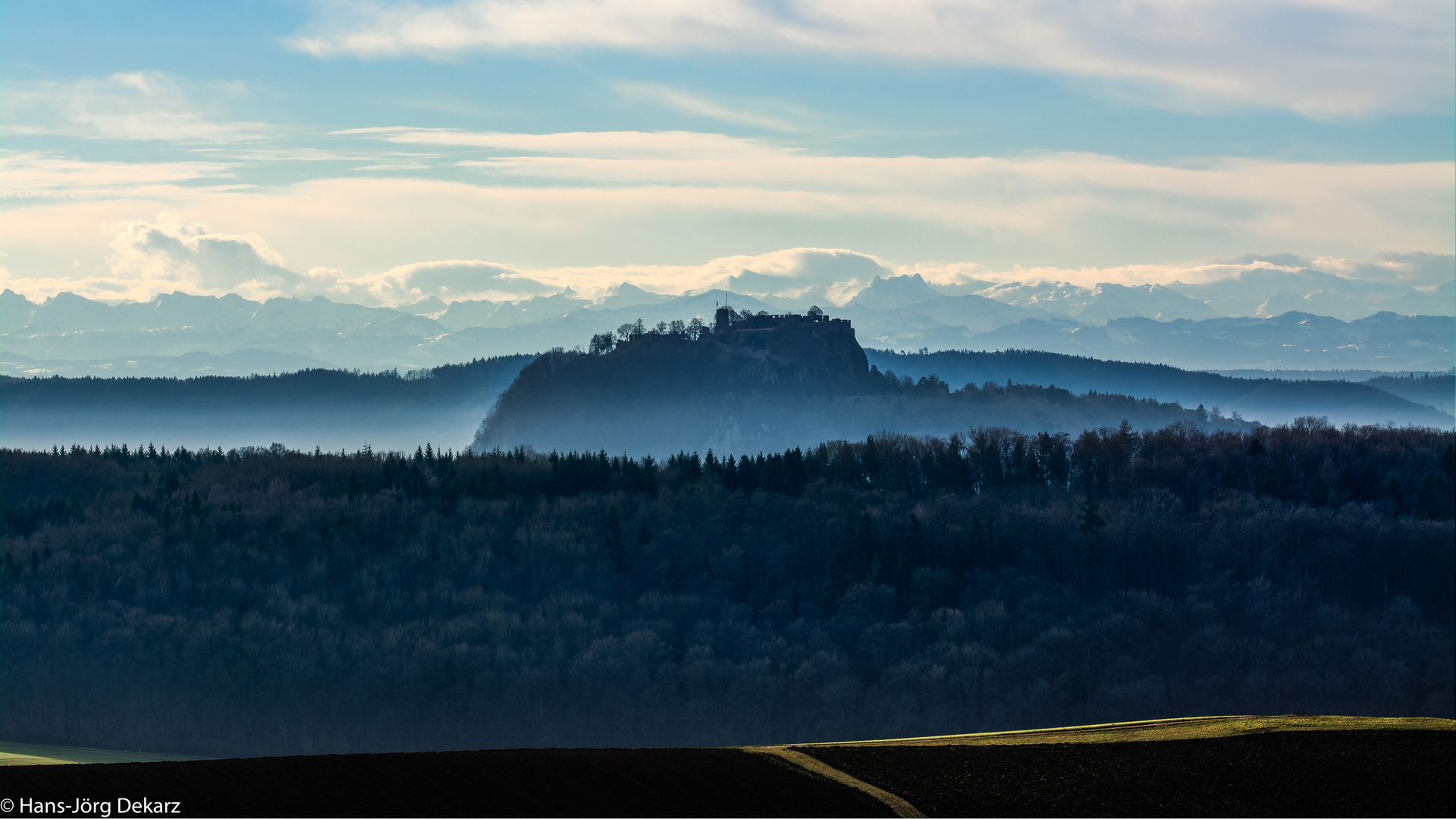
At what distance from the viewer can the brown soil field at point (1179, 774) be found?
5016cm

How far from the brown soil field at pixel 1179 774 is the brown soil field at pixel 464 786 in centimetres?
455

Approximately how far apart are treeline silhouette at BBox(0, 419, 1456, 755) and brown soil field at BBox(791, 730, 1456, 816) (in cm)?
7369

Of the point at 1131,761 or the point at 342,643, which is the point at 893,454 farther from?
the point at 1131,761

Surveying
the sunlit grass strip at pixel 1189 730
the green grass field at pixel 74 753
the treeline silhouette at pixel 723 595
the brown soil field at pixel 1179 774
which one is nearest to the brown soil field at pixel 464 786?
the brown soil field at pixel 1179 774

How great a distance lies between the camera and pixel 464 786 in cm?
4744

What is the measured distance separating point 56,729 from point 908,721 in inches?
3713

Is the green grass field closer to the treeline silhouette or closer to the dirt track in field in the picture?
the treeline silhouette

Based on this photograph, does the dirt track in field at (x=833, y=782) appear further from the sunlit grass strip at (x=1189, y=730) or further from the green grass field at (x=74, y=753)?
the green grass field at (x=74, y=753)

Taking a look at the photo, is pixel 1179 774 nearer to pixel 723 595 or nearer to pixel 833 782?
pixel 833 782

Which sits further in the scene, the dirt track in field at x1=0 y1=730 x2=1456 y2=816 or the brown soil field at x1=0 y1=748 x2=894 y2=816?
the dirt track in field at x1=0 y1=730 x2=1456 y2=816

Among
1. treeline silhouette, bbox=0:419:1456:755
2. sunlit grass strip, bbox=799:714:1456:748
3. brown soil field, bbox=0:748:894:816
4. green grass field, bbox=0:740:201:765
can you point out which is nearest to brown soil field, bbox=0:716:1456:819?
brown soil field, bbox=0:748:894:816

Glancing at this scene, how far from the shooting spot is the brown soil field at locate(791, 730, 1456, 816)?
165ft

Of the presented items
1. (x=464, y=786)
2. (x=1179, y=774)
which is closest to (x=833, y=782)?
(x=464, y=786)

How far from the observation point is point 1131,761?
186 feet
